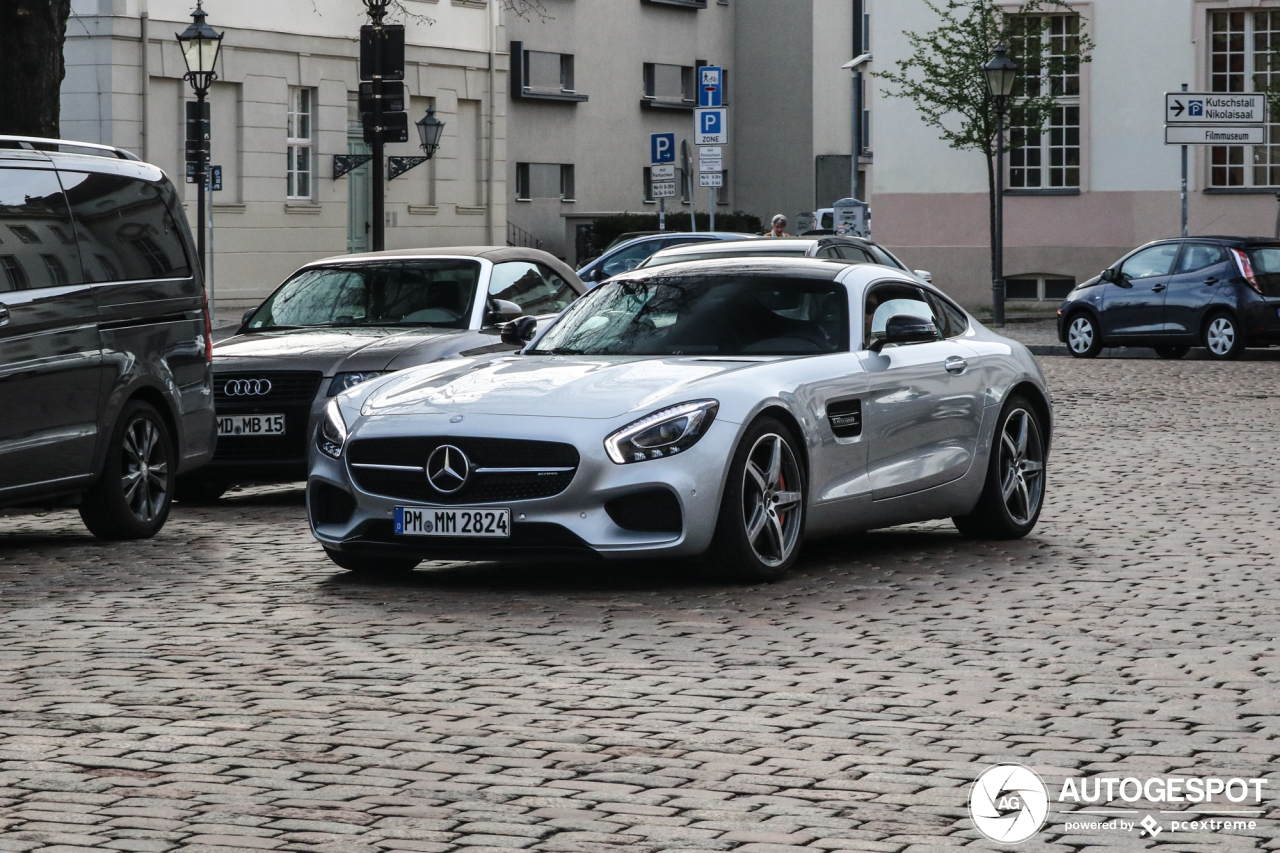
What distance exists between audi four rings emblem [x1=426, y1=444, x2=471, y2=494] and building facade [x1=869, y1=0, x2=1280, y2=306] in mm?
33107

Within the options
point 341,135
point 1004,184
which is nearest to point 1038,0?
point 1004,184

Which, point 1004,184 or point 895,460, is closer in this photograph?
point 895,460

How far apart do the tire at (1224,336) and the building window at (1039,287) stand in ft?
41.8

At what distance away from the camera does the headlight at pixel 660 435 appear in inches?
352

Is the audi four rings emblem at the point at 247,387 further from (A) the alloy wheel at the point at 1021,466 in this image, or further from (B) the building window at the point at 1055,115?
(B) the building window at the point at 1055,115

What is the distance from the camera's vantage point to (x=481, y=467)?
9.08 m

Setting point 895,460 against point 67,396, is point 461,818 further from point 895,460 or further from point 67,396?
point 67,396

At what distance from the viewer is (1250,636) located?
8.12 meters

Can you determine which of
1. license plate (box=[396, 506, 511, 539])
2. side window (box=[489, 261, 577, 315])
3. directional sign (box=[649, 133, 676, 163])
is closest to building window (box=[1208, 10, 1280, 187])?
directional sign (box=[649, 133, 676, 163])

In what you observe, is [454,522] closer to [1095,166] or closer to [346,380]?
[346,380]

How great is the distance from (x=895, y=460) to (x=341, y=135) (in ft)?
124

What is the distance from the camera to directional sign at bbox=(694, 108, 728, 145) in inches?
1364

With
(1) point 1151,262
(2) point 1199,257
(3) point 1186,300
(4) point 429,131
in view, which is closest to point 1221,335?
(3) point 1186,300

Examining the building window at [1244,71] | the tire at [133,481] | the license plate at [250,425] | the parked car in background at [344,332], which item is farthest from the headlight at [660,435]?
the building window at [1244,71]
